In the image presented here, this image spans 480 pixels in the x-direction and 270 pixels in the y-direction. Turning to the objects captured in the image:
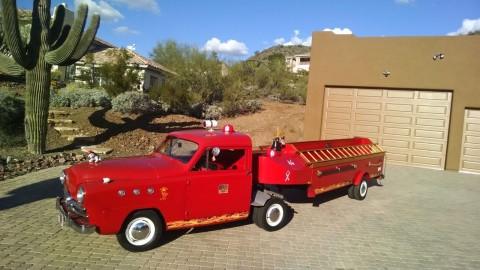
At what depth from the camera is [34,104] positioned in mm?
11211

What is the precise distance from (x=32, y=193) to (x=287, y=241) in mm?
5327

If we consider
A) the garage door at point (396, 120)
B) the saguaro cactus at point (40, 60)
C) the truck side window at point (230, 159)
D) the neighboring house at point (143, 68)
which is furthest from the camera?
the neighboring house at point (143, 68)

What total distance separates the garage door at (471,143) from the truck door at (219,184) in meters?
11.2

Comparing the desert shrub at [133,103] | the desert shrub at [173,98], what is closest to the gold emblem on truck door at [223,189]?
the desert shrub at [133,103]

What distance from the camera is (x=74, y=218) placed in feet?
16.7

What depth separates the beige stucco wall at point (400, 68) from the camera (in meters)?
14.0

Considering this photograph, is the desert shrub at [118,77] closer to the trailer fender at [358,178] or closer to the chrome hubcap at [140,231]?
the trailer fender at [358,178]

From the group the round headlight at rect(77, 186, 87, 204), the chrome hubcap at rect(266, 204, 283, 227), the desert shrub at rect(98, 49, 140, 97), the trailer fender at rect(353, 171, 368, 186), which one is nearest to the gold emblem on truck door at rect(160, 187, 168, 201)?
the round headlight at rect(77, 186, 87, 204)

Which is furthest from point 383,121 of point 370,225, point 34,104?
point 34,104

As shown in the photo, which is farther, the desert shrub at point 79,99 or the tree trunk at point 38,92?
the desert shrub at point 79,99

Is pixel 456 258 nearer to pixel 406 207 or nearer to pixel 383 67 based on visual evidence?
pixel 406 207

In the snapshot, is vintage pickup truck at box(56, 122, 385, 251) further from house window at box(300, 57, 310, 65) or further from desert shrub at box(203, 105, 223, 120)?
house window at box(300, 57, 310, 65)

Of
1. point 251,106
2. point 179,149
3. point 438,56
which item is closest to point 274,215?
point 179,149

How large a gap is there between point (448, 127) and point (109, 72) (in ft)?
50.6
